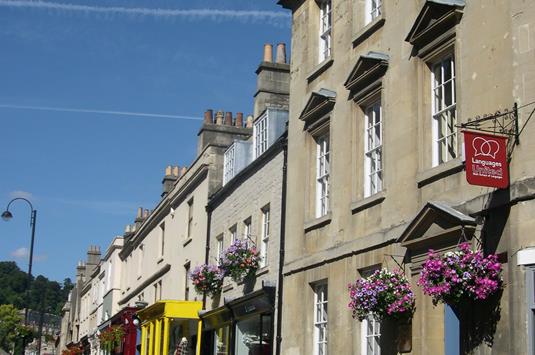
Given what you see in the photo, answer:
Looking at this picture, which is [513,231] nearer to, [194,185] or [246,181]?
[246,181]

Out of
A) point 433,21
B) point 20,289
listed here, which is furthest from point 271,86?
point 20,289

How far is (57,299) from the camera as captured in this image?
603 ft

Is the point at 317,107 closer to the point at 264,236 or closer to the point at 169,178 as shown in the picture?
the point at 264,236

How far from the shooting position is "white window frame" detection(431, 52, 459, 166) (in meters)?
13.3

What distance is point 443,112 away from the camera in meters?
13.6

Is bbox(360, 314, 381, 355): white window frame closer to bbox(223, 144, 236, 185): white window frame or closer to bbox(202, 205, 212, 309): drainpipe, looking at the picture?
bbox(223, 144, 236, 185): white window frame

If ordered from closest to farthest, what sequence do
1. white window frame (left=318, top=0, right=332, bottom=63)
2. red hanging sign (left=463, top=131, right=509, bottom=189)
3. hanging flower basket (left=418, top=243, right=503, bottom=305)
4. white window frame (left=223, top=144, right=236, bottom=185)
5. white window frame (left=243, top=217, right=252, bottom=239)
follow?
red hanging sign (left=463, top=131, right=509, bottom=189), hanging flower basket (left=418, top=243, right=503, bottom=305), white window frame (left=318, top=0, right=332, bottom=63), white window frame (left=243, top=217, right=252, bottom=239), white window frame (left=223, top=144, right=236, bottom=185)

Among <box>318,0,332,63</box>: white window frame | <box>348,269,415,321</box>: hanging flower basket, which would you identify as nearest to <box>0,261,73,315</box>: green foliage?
<box>318,0,332,63</box>: white window frame

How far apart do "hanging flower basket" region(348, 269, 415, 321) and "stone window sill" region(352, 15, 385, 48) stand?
4.59 meters

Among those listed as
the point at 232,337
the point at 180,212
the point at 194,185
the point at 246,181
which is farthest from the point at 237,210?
the point at 180,212

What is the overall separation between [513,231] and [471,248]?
0.93 meters

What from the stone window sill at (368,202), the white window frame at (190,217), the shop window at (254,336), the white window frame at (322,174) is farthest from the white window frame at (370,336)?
the white window frame at (190,217)

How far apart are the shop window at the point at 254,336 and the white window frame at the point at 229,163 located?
523cm

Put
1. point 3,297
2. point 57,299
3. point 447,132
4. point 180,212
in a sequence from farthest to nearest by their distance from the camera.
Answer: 1. point 57,299
2. point 3,297
3. point 180,212
4. point 447,132
